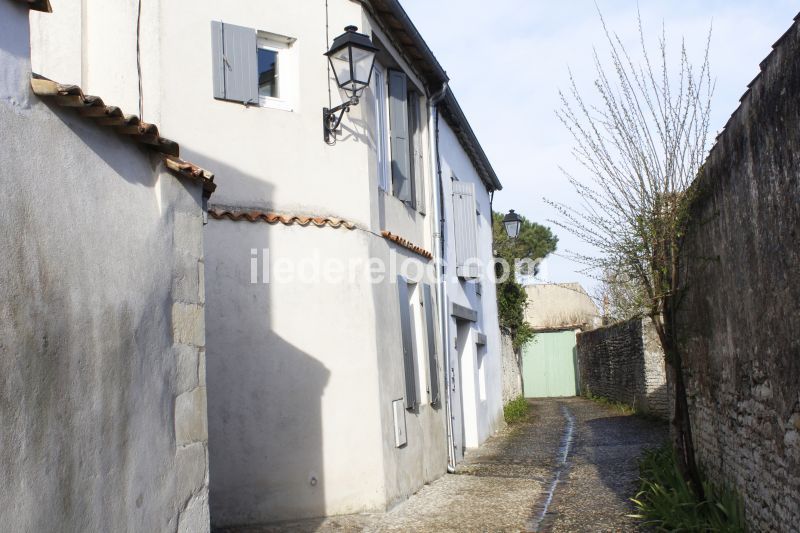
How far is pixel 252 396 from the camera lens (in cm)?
750

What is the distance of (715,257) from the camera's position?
6141mm

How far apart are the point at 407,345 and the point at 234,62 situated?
3.54 meters

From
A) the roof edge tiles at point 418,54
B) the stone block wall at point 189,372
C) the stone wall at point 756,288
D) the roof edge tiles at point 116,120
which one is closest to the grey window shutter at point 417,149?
the roof edge tiles at point 418,54

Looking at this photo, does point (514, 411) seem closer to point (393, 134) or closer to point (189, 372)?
point (393, 134)

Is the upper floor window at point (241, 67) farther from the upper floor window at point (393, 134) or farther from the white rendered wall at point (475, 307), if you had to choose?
the white rendered wall at point (475, 307)

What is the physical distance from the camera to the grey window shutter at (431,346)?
392 inches

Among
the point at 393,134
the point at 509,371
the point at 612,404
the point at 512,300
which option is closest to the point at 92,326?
the point at 393,134

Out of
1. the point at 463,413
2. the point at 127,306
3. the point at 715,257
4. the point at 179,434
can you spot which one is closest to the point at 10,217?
the point at 127,306

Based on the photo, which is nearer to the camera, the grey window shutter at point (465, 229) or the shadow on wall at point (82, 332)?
the shadow on wall at point (82, 332)

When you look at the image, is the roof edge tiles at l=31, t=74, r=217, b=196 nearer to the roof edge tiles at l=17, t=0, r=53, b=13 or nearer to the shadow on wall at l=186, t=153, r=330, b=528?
the roof edge tiles at l=17, t=0, r=53, b=13

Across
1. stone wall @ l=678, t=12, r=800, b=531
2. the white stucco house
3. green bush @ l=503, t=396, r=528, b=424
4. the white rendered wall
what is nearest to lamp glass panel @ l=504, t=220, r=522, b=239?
the white rendered wall

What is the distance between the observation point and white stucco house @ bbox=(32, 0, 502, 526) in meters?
7.47

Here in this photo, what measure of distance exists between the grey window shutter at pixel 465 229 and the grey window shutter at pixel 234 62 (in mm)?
5809

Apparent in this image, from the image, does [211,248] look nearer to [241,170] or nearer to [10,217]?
[241,170]
